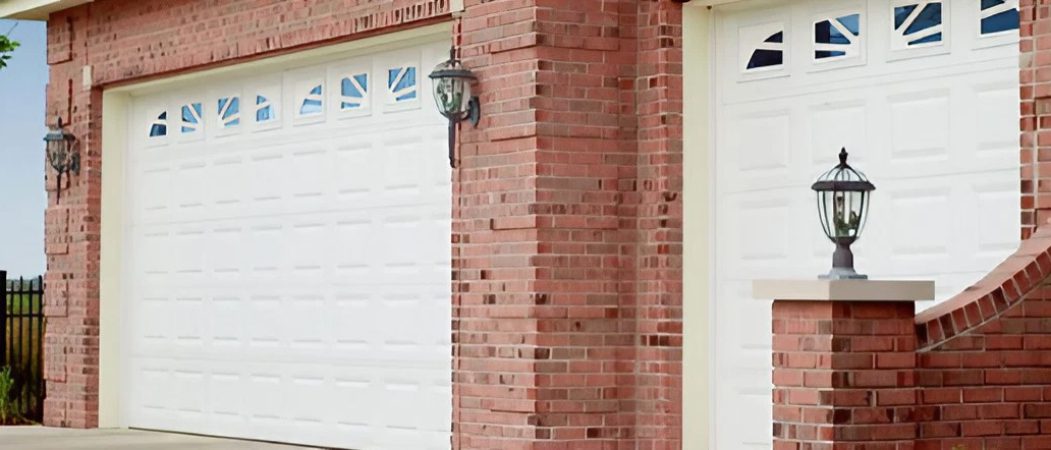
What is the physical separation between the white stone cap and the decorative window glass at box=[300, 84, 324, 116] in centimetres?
722

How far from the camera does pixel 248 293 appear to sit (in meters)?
16.5

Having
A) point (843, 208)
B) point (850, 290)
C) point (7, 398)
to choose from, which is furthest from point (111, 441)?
point (850, 290)

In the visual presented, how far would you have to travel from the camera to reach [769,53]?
40.3 feet

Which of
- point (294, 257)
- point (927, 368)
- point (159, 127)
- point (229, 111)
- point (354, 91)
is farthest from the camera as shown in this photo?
point (159, 127)

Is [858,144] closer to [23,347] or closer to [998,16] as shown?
[998,16]

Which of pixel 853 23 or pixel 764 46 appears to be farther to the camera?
pixel 764 46

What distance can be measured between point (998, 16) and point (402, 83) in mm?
5338

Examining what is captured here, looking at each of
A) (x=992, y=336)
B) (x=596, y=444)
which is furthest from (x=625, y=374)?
(x=992, y=336)

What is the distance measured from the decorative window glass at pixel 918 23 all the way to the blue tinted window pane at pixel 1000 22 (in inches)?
13.6

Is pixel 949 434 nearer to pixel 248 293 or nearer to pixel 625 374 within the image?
pixel 625 374

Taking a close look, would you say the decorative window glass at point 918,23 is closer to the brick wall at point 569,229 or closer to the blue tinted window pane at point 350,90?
the brick wall at point 569,229

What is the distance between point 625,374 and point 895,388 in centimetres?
376

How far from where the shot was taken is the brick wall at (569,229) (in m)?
12.4

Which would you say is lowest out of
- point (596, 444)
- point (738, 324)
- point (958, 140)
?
point (596, 444)
